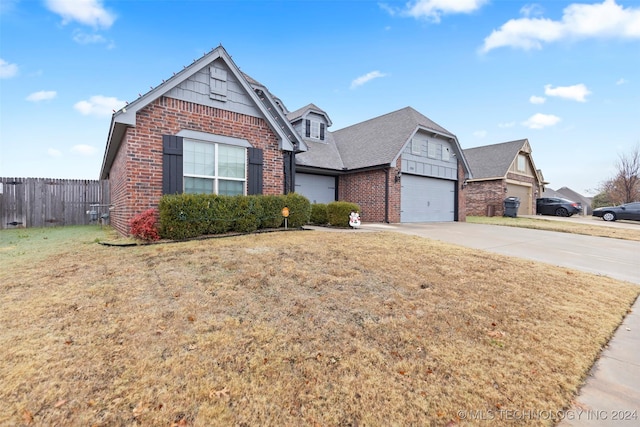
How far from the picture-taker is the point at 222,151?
8.46 m

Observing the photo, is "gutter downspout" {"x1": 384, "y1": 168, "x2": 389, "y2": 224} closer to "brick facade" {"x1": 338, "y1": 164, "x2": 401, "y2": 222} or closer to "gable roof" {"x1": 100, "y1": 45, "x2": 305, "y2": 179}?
"brick facade" {"x1": 338, "y1": 164, "x2": 401, "y2": 222}

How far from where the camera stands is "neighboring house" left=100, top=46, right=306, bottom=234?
7195 millimetres

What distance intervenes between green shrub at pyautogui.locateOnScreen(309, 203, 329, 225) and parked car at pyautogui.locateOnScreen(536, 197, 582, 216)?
24303 mm

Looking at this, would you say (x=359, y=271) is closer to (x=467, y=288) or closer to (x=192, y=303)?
(x=467, y=288)

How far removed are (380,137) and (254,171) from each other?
9.67 meters

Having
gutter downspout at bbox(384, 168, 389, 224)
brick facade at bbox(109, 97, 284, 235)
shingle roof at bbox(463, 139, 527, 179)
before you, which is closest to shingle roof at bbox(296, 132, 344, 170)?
gutter downspout at bbox(384, 168, 389, 224)

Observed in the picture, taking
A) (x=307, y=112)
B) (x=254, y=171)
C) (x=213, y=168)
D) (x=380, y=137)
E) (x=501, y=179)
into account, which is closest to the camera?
(x=213, y=168)

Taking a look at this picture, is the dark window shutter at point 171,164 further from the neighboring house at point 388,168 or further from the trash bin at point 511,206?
the trash bin at point 511,206

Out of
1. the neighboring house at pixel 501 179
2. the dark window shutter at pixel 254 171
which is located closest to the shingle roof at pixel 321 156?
the dark window shutter at pixel 254 171

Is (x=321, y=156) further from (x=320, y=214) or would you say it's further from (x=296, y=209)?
(x=296, y=209)

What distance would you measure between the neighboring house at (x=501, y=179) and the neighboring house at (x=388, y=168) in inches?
269

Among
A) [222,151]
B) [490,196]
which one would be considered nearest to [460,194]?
[490,196]

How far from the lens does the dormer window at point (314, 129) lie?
16.1m

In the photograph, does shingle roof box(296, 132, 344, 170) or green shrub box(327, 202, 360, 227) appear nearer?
green shrub box(327, 202, 360, 227)
